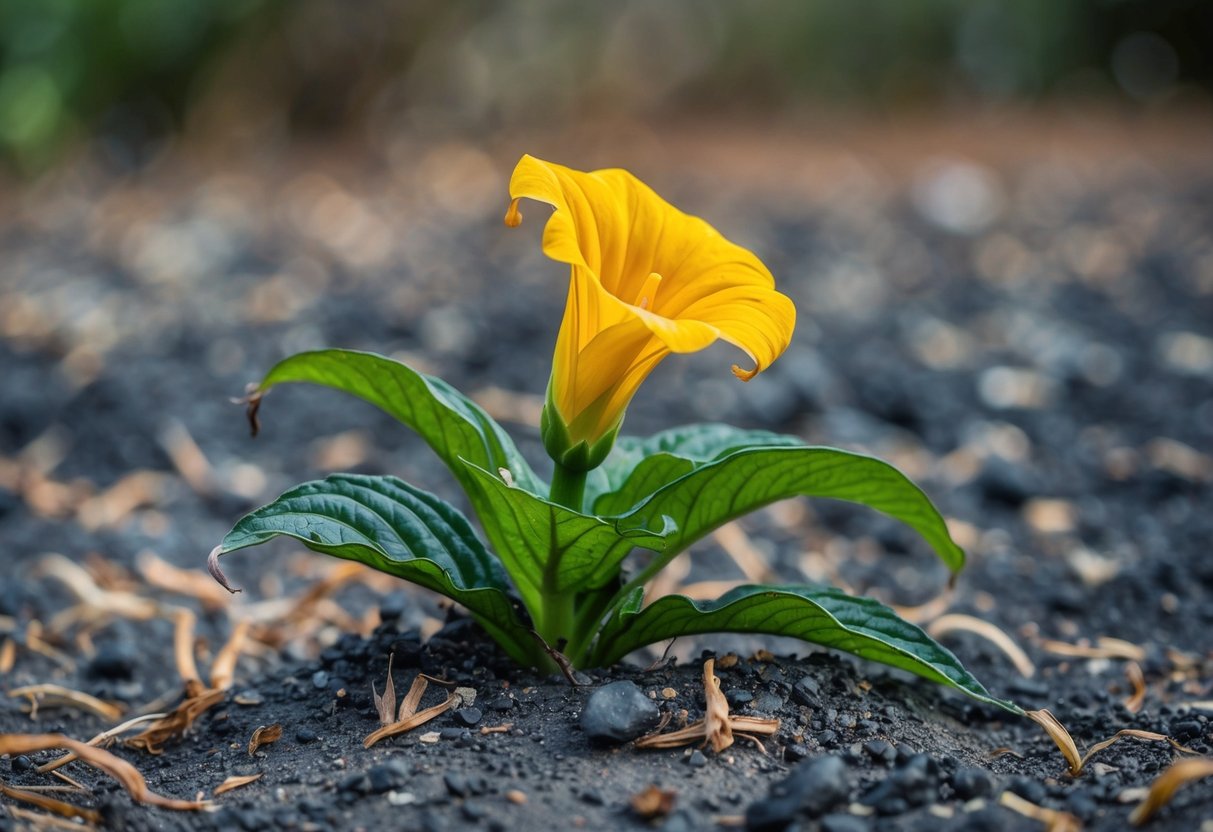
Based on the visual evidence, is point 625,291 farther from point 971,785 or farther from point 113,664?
point 113,664

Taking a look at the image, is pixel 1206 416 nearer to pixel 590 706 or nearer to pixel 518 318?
pixel 518 318

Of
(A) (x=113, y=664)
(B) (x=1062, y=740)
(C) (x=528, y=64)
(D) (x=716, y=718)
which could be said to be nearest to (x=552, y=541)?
(D) (x=716, y=718)

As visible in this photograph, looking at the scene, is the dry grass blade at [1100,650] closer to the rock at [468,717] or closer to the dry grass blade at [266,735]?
the rock at [468,717]

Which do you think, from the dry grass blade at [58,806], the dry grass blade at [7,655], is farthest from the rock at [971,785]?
the dry grass blade at [7,655]

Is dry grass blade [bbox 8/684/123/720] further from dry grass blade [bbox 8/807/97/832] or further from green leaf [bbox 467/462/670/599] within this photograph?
green leaf [bbox 467/462/670/599]

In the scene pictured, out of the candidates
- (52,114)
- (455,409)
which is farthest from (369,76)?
(455,409)

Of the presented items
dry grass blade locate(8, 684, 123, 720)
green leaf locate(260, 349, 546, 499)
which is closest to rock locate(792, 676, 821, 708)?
green leaf locate(260, 349, 546, 499)

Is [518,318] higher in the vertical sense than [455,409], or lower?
lower
